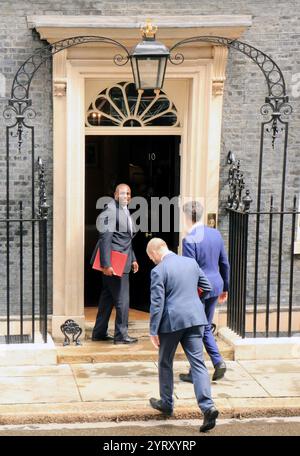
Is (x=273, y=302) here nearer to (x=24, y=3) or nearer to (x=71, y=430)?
(x=71, y=430)

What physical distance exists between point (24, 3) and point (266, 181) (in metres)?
3.47

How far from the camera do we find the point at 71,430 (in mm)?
6918

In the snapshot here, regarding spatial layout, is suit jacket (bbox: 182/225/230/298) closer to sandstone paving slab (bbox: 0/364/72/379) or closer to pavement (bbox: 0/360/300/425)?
pavement (bbox: 0/360/300/425)

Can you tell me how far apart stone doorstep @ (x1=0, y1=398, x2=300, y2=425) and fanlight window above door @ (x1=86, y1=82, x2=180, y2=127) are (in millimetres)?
3624

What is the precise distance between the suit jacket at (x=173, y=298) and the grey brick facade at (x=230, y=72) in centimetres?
288

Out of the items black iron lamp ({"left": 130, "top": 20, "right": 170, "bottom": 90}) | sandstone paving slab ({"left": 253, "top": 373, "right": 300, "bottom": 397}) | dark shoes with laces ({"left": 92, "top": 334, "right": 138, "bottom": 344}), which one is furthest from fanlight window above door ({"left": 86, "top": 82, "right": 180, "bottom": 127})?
sandstone paving slab ({"left": 253, "top": 373, "right": 300, "bottom": 397})

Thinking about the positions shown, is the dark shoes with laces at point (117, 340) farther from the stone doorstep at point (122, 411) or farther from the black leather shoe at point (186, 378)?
the stone doorstep at point (122, 411)

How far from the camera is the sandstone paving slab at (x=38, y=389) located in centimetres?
740

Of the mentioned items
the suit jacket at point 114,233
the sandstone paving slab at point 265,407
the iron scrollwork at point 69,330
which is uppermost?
the suit jacket at point 114,233

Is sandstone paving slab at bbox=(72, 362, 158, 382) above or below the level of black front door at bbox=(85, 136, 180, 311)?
below

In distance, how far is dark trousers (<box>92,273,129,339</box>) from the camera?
8.96 meters

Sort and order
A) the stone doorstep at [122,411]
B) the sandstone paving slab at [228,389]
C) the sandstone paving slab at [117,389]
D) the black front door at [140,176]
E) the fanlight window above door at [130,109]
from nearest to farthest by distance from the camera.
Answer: the stone doorstep at [122,411]
the sandstone paving slab at [117,389]
the sandstone paving slab at [228,389]
the fanlight window above door at [130,109]
the black front door at [140,176]


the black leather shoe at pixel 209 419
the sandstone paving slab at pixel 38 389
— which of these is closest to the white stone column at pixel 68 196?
the sandstone paving slab at pixel 38 389

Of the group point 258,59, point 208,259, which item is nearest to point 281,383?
point 208,259
